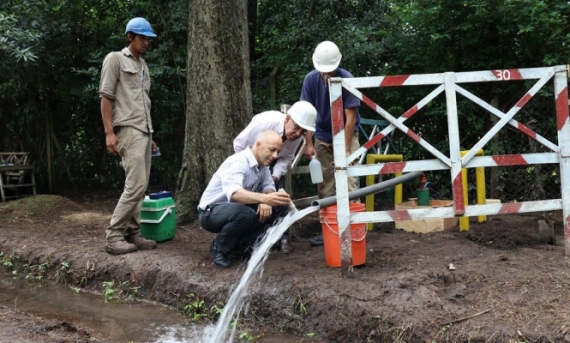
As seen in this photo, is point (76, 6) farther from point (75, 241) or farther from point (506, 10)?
point (506, 10)

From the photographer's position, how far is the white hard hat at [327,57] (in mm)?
4715

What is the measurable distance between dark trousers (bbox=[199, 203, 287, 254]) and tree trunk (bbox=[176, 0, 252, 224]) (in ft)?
5.23

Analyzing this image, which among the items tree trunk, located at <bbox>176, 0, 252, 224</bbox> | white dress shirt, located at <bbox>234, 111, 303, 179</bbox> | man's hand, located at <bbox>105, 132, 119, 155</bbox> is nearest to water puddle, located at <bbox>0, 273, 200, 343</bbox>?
man's hand, located at <bbox>105, 132, 119, 155</bbox>

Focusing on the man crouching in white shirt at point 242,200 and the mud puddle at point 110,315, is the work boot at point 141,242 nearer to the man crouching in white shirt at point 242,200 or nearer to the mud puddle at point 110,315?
the mud puddle at point 110,315

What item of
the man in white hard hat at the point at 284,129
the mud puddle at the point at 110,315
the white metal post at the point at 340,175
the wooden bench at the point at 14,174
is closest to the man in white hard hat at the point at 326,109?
the man in white hard hat at the point at 284,129

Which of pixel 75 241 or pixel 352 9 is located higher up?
pixel 352 9

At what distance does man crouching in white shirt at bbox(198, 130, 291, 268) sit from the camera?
160 inches

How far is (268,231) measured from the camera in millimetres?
4602

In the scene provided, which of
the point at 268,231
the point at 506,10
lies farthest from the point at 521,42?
the point at 268,231

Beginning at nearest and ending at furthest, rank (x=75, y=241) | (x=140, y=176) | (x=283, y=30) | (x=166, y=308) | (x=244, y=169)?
(x=244, y=169), (x=166, y=308), (x=140, y=176), (x=75, y=241), (x=283, y=30)

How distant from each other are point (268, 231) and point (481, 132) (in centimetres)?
347

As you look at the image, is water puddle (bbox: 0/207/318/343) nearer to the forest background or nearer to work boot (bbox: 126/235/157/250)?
work boot (bbox: 126/235/157/250)

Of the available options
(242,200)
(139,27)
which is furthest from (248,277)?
(139,27)

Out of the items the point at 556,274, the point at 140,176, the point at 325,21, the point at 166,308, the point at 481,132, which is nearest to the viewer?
the point at 556,274
